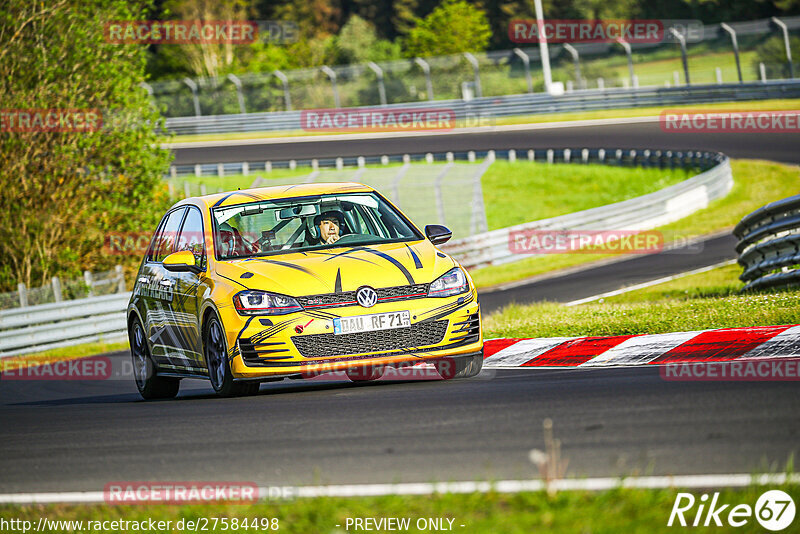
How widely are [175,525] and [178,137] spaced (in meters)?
54.4

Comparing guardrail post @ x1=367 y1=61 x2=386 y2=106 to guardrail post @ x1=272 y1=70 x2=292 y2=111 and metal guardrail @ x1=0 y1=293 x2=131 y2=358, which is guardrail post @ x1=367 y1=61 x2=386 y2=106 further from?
metal guardrail @ x1=0 y1=293 x2=131 y2=358

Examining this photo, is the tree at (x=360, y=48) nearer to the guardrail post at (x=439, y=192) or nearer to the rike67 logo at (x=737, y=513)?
the guardrail post at (x=439, y=192)

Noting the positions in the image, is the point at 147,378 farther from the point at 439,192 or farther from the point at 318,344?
the point at 439,192

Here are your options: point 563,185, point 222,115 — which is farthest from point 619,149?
point 222,115

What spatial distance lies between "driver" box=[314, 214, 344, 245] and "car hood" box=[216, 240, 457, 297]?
383mm

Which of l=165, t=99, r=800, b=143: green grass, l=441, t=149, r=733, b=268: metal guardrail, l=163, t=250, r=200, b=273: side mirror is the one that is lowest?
l=441, t=149, r=733, b=268: metal guardrail

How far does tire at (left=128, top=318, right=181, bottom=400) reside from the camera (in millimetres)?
10471

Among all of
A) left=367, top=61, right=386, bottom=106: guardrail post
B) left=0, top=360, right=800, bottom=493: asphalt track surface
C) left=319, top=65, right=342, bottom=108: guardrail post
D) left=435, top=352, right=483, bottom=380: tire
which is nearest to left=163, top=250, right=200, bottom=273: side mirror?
left=0, top=360, right=800, bottom=493: asphalt track surface

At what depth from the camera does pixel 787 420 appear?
579cm

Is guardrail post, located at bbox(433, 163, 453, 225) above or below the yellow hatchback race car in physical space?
below

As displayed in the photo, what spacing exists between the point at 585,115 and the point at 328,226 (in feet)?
132

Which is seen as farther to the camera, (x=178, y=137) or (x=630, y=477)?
(x=178, y=137)

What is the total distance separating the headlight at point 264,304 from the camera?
8492 millimetres

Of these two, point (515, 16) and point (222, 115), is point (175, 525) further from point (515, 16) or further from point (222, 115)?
point (515, 16)
